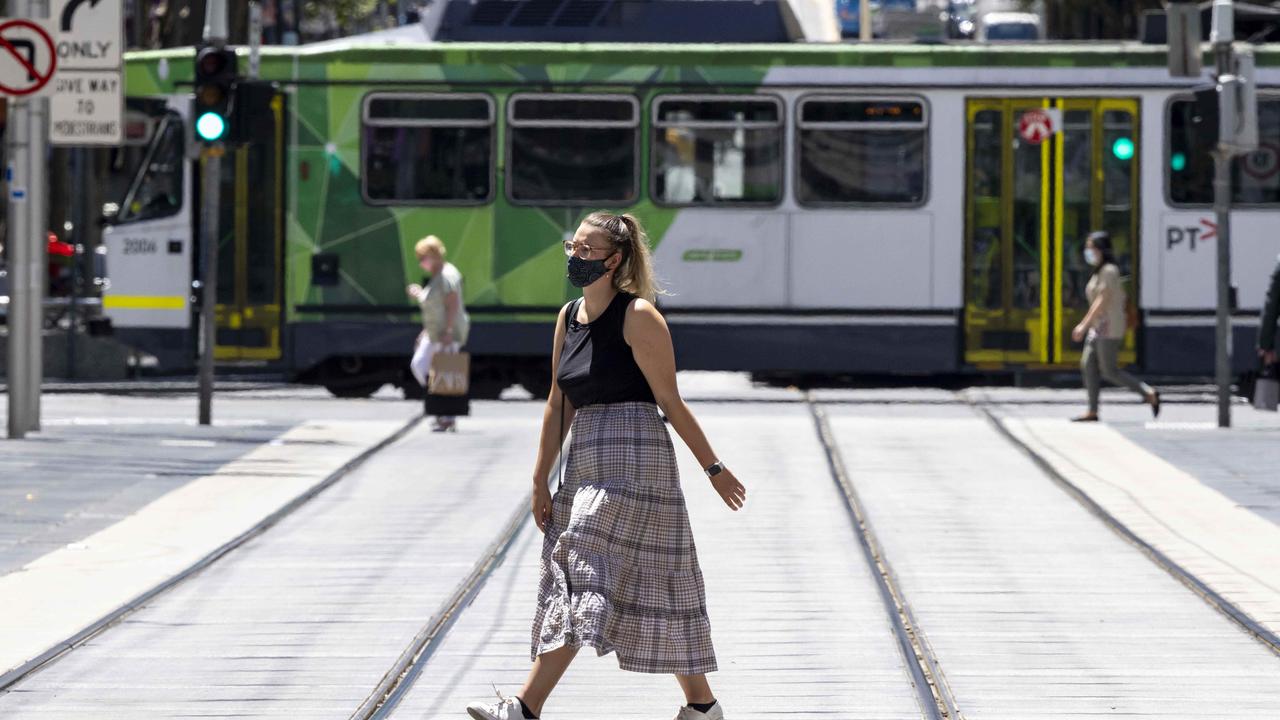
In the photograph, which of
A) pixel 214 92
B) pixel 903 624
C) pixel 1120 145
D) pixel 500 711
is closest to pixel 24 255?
pixel 214 92

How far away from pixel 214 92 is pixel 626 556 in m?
12.1

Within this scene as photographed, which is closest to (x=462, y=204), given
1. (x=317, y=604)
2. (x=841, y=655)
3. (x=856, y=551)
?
(x=856, y=551)

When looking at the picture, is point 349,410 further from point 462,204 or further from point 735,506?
point 735,506

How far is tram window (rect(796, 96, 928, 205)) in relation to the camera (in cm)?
2148

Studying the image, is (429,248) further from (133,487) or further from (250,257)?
(133,487)

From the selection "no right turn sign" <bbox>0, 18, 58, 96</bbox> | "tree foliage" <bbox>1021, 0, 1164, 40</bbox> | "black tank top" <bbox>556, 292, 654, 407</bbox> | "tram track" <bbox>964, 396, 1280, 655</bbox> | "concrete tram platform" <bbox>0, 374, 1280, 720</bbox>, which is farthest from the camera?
"tree foliage" <bbox>1021, 0, 1164, 40</bbox>

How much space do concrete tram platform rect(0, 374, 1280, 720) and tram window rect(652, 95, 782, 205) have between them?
12.3ft

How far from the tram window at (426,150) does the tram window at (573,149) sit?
0.92 feet

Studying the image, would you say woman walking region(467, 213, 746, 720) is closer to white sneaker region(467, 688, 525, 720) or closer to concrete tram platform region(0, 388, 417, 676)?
white sneaker region(467, 688, 525, 720)

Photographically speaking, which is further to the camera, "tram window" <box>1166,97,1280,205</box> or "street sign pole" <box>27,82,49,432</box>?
"tram window" <box>1166,97,1280,205</box>

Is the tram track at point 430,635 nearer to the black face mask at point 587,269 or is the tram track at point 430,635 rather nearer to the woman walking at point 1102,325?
the black face mask at point 587,269

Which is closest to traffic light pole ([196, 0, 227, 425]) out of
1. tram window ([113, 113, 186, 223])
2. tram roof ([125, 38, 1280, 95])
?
tram roof ([125, 38, 1280, 95])

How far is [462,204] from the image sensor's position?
2167cm

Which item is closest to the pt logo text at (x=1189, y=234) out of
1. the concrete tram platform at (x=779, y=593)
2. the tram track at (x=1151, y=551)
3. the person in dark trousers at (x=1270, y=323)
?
the person in dark trousers at (x=1270, y=323)
